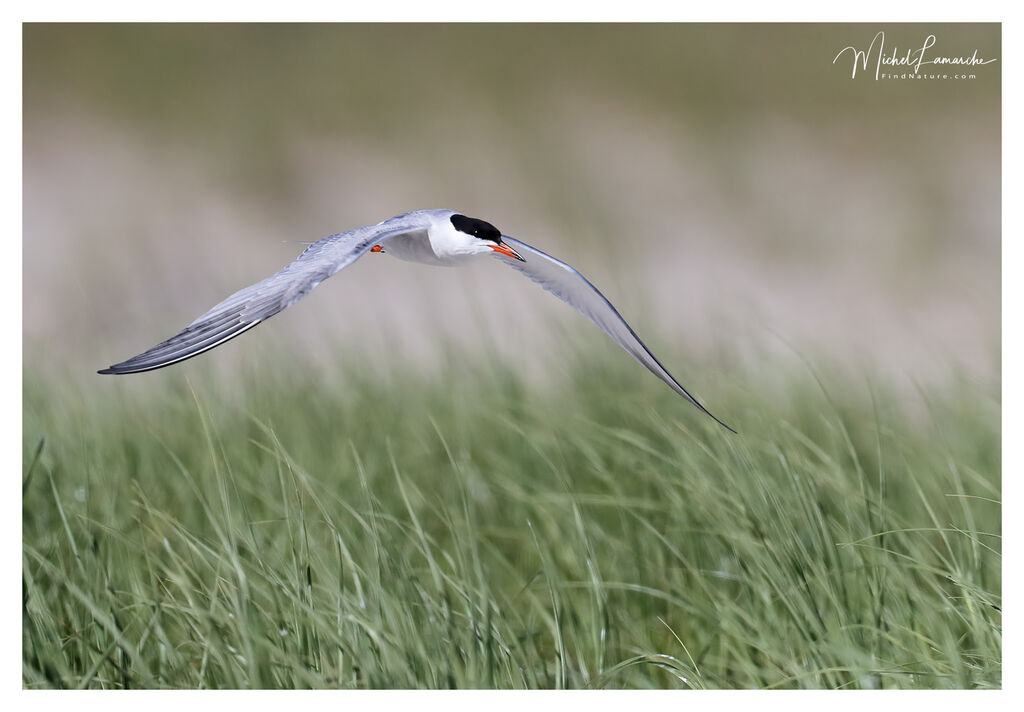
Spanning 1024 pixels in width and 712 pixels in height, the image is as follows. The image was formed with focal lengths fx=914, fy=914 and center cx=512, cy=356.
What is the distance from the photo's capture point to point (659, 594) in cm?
162

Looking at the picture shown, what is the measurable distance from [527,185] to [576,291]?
2.02 feet

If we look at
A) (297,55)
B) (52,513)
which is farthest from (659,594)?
(297,55)

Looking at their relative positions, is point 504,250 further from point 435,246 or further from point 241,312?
point 241,312

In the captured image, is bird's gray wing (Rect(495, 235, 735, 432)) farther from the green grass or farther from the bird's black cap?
the green grass

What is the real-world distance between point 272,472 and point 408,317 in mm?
526

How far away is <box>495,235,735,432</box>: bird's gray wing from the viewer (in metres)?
1.70

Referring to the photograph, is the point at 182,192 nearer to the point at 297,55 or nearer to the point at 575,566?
the point at 297,55

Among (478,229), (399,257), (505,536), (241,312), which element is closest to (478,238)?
(478,229)

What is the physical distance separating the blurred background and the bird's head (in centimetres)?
40

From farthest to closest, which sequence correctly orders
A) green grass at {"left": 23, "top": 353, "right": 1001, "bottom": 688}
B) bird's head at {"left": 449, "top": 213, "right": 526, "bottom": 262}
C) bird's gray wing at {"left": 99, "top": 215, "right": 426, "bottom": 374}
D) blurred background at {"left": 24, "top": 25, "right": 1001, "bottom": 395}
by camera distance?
blurred background at {"left": 24, "top": 25, "right": 1001, "bottom": 395} < bird's head at {"left": 449, "top": 213, "right": 526, "bottom": 262} < green grass at {"left": 23, "top": 353, "right": 1001, "bottom": 688} < bird's gray wing at {"left": 99, "top": 215, "right": 426, "bottom": 374}

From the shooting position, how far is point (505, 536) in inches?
75.5

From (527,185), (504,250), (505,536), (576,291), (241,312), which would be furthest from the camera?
(527,185)

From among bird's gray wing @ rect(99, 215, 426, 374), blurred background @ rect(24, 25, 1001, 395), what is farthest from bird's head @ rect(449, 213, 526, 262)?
blurred background @ rect(24, 25, 1001, 395)

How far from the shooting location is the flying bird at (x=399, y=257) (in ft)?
4.15
